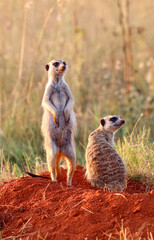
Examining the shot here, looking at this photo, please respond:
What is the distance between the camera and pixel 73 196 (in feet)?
11.0

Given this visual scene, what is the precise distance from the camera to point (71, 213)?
312cm

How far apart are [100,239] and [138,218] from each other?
0.35 m

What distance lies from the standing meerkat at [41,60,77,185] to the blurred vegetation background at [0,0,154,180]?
0.50 metres

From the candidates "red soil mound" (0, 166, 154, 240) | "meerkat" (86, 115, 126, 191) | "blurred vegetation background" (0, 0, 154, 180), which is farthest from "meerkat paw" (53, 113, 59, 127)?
"red soil mound" (0, 166, 154, 240)

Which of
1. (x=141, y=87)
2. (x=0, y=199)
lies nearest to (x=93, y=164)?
(x=0, y=199)

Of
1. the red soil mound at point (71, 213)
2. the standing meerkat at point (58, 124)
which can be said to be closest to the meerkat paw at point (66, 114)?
→ the standing meerkat at point (58, 124)

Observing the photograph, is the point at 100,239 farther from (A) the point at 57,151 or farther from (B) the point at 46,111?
(B) the point at 46,111

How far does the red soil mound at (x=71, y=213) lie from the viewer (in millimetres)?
2920

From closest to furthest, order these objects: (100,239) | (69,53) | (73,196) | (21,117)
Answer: (100,239), (73,196), (21,117), (69,53)

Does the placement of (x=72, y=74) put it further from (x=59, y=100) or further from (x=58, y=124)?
(x=58, y=124)

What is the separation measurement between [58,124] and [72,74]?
3327mm

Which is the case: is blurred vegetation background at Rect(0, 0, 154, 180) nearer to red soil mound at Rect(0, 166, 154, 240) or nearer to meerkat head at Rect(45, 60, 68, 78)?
meerkat head at Rect(45, 60, 68, 78)

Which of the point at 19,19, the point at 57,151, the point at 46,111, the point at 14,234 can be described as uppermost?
the point at 19,19

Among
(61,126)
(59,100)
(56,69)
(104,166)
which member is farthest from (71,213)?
(56,69)
